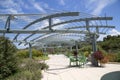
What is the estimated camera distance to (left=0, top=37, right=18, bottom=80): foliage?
8688 mm

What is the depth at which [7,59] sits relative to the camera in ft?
30.2

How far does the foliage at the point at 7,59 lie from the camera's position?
28.5ft

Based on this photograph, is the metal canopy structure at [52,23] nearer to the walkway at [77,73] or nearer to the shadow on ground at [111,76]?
the walkway at [77,73]

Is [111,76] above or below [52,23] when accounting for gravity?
below

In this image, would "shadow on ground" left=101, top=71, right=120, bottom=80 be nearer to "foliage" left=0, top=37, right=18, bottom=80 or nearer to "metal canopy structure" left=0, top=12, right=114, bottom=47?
"metal canopy structure" left=0, top=12, right=114, bottom=47

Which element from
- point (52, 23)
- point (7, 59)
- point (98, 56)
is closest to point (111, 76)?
point (98, 56)

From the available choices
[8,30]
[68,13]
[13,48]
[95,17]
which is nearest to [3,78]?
[13,48]

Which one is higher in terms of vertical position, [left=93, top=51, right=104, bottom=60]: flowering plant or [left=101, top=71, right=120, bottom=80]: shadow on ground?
[left=93, top=51, right=104, bottom=60]: flowering plant

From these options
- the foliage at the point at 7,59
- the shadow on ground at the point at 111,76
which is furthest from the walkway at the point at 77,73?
the foliage at the point at 7,59

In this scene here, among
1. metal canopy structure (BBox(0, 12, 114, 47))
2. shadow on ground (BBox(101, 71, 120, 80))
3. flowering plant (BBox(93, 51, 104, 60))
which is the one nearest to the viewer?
shadow on ground (BBox(101, 71, 120, 80))

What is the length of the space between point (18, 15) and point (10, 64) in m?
4.19

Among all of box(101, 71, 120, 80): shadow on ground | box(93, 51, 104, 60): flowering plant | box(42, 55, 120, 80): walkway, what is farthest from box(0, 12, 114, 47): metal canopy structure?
box(101, 71, 120, 80): shadow on ground

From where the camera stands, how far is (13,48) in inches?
387

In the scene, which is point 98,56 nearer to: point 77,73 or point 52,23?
point 77,73
